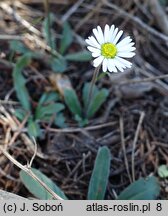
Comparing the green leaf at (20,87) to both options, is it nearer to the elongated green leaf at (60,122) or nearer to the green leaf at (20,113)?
the green leaf at (20,113)

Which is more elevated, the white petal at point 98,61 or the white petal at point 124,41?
the white petal at point 124,41

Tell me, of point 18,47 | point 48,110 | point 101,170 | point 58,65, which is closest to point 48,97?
point 48,110

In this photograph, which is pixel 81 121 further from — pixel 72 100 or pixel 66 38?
pixel 66 38

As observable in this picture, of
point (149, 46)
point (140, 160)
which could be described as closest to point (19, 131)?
point (140, 160)

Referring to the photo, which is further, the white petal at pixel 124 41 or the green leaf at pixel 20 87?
the green leaf at pixel 20 87

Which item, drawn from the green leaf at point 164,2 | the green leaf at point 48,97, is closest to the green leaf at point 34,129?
the green leaf at point 48,97

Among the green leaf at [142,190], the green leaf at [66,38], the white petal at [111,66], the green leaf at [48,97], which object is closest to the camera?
the white petal at [111,66]

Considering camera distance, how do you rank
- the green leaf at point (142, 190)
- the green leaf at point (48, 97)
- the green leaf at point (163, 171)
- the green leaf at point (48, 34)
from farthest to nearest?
the green leaf at point (48, 34), the green leaf at point (48, 97), the green leaf at point (163, 171), the green leaf at point (142, 190)

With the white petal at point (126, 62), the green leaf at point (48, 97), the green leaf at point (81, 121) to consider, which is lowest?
the white petal at point (126, 62)
